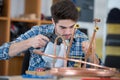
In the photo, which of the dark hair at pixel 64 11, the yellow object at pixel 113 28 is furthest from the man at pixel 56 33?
the yellow object at pixel 113 28

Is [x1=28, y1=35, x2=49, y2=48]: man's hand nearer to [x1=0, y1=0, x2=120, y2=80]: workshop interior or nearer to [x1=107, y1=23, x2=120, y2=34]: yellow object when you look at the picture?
[x1=0, y1=0, x2=120, y2=80]: workshop interior

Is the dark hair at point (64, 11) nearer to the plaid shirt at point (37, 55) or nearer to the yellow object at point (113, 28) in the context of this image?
the plaid shirt at point (37, 55)

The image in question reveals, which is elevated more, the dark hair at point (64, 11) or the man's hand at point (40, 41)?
the dark hair at point (64, 11)

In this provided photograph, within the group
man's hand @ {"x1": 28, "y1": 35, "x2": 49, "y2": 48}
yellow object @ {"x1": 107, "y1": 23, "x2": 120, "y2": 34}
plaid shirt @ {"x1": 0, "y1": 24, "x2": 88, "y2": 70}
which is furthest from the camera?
yellow object @ {"x1": 107, "y1": 23, "x2": 120, "y2": 34}

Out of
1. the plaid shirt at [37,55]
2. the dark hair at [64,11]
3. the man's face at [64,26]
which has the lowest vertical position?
the plaid shirt at [37,55]

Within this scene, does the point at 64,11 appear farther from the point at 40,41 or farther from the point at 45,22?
the point at 45,22

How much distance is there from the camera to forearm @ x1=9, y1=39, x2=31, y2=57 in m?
1.70

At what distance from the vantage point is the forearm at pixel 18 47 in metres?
1.70

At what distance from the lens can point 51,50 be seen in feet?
5.13

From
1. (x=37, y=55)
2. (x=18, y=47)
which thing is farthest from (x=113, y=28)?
(x=18, y=47)

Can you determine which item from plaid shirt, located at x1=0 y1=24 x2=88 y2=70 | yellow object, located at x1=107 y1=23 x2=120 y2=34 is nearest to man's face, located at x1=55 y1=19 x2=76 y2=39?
plaid shirt, located at x1=0 y1=24 x2=88 y2=70

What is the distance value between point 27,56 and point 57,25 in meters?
0.34

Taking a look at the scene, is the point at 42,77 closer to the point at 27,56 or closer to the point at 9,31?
the point at 27,56

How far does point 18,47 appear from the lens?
176cm
